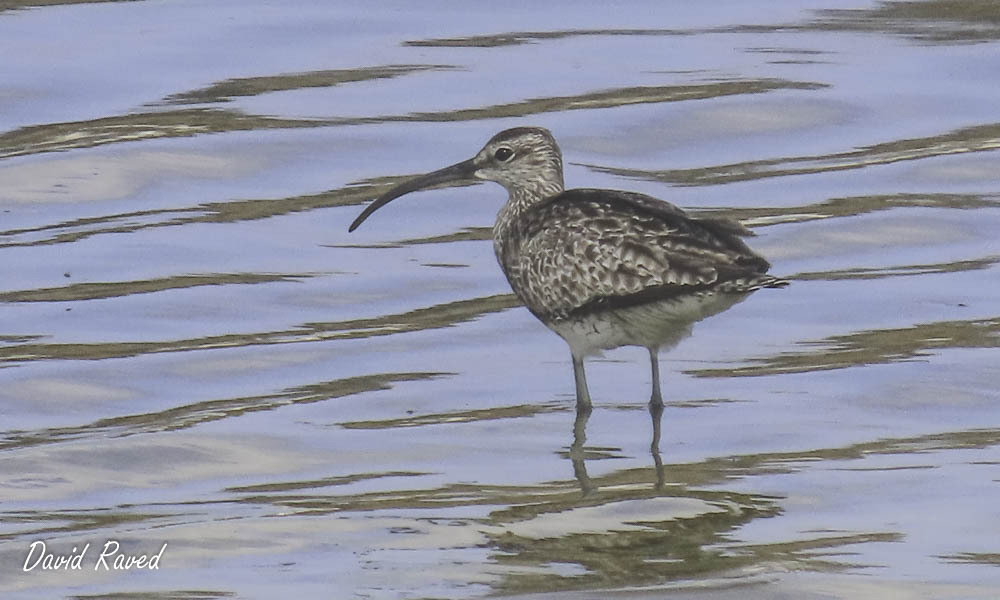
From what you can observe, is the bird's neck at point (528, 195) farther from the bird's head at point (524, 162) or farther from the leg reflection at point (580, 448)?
the leg reflection at point (580, 448)

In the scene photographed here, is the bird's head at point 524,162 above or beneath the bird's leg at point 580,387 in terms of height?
above

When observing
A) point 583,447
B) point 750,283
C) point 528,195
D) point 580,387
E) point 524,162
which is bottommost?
point 583,447

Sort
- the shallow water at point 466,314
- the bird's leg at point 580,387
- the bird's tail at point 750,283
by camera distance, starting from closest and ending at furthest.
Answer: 1. the shallow water at point 466,314
2. the bird's tail at point 750,283
3. the bird's leg at point 580,387

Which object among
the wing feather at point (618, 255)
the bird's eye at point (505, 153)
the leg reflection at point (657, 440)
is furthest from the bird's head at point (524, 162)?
the leg reflection at point (657, 440)

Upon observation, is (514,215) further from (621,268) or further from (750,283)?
(750,283)

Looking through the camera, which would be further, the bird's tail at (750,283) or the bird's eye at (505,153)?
the bird's eye at (505,153)

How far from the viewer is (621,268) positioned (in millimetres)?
10289

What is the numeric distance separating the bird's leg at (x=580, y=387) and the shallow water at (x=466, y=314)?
0.11m

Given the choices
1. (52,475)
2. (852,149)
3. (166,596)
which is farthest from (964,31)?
(166,596)

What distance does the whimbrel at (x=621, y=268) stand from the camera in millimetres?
9953

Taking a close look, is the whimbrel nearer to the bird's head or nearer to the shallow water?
the bird's head

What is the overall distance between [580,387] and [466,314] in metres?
1.87

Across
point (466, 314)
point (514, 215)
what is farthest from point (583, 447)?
point (466, 314)

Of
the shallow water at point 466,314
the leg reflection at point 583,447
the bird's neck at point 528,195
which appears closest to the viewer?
the shallow water at point 466,314
